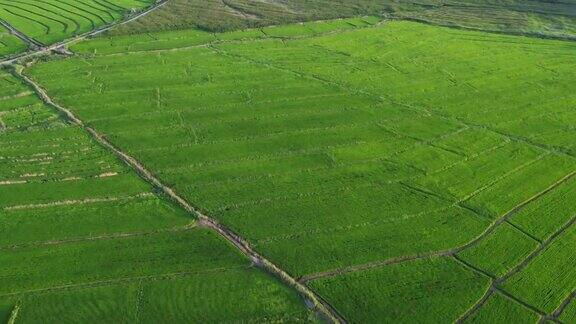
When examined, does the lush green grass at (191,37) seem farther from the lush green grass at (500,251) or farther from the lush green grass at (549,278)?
the lush green grass at (549,278)

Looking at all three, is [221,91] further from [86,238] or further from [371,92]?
[86,238]

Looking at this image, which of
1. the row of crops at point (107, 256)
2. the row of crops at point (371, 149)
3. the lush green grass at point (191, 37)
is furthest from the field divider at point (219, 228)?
the lush green grass at point (191, 37)

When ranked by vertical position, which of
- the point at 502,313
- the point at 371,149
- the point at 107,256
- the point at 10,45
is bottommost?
the point at 502,313

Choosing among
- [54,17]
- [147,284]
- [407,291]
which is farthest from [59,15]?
[407,291]

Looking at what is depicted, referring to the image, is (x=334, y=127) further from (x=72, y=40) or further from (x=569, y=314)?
(x=72, y=40)

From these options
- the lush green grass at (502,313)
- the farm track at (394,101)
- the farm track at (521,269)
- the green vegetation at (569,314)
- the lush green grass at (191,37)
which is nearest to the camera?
the lush green grass at (502,313)

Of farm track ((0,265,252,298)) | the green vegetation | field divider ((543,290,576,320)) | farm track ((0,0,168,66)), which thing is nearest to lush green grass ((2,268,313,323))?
farm track ((0,265,252,298))
